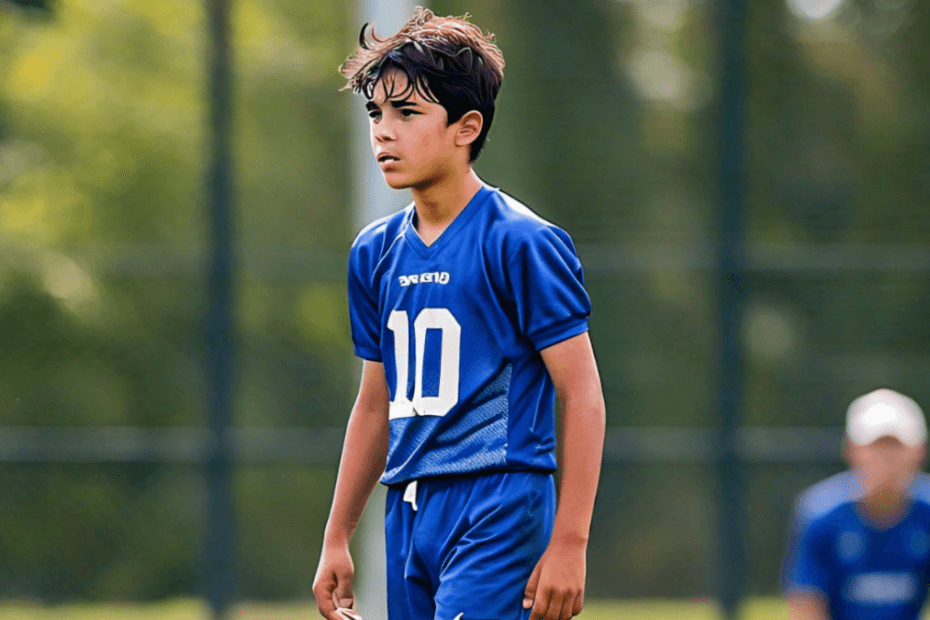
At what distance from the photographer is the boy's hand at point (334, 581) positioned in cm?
283

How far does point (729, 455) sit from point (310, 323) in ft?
9.97

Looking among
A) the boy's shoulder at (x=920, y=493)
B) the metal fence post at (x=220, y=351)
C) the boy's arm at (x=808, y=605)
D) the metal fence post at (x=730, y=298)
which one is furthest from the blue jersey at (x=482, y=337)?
the metal fence post at (x=730, y=298)

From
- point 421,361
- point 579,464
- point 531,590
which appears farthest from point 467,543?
point 421,361

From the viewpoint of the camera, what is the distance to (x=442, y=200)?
271cm

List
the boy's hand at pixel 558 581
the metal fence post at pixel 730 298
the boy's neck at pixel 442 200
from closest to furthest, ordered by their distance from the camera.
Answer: the boy's hand at pixel 558 581, the boy's neck at pixel 442 200, the metal fence post at pixel 730 298

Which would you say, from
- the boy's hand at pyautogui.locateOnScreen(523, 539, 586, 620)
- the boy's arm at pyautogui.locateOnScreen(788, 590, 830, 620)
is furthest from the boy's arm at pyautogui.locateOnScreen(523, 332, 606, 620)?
the boy's arm at pyautogui.locateOnScreen(788, 590, 830, 620)

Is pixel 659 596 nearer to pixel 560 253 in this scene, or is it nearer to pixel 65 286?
pixel 65 286

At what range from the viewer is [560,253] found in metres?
2.61

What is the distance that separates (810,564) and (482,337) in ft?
7.69

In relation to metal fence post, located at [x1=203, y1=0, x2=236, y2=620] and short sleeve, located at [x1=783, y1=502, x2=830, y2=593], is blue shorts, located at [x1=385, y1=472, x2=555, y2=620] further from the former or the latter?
metal fence post, located at [x1=203, y1=0, x2=236, y2=620]

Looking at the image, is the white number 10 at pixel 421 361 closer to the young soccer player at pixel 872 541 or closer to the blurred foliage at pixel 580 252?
the young soccer player at pixel 872 541

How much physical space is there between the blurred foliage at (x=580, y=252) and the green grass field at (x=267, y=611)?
3.9 inches

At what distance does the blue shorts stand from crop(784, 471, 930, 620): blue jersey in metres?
2.20

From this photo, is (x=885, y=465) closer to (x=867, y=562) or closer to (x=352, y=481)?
(x=867, y=562)
